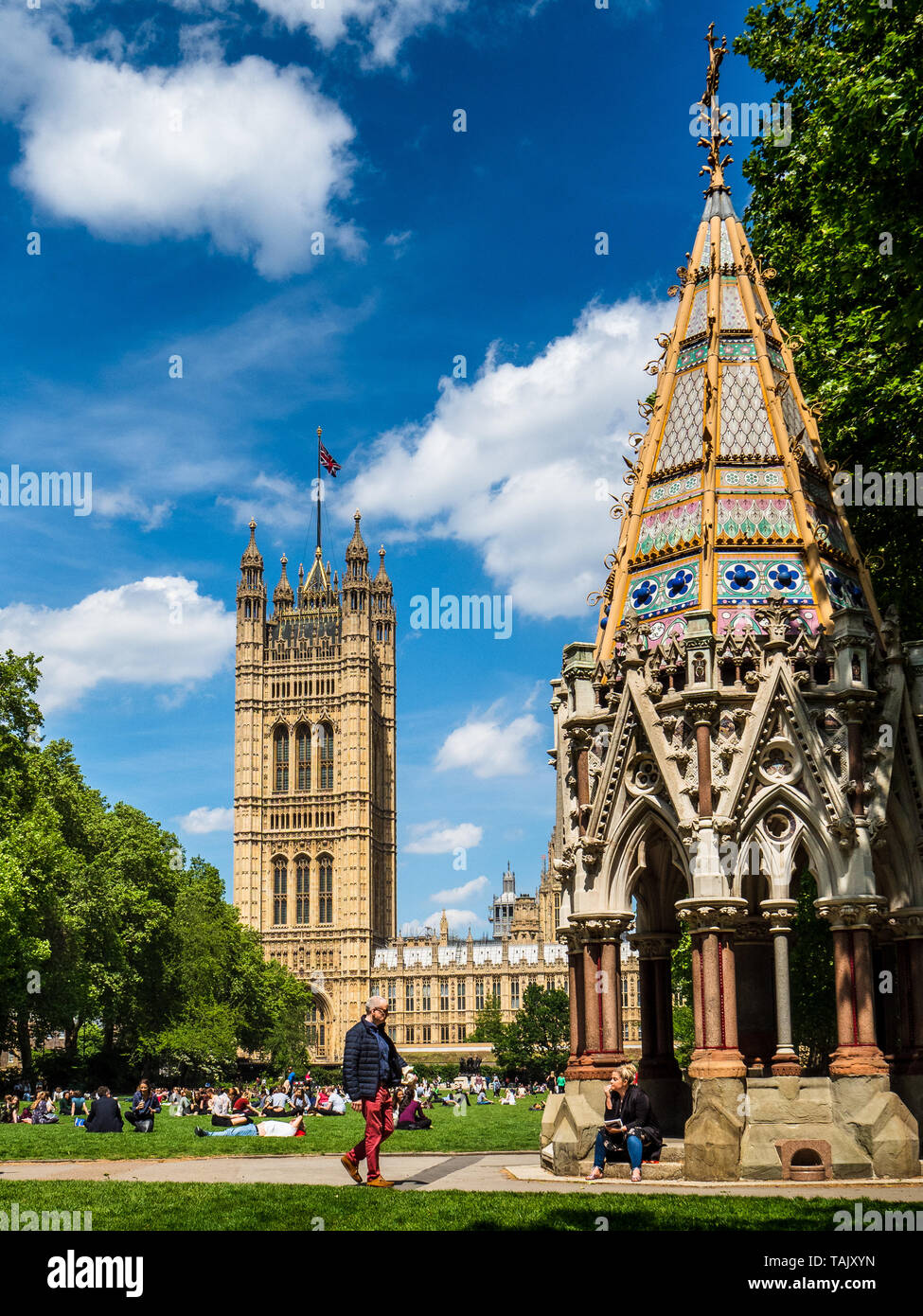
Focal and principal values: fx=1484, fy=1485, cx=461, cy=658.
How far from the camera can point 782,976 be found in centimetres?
1593

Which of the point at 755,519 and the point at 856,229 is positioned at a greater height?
the point at 856,229

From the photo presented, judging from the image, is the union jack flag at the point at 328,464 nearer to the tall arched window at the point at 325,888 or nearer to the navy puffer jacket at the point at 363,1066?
the tall arched window at the point at 325,888

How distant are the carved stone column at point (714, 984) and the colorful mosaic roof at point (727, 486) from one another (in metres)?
3.35

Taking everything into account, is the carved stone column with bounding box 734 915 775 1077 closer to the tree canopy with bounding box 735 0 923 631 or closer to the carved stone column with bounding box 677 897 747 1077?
the carved stone column with bounding box 677 897 747 1077

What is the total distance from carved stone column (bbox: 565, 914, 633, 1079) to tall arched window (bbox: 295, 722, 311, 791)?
476ft

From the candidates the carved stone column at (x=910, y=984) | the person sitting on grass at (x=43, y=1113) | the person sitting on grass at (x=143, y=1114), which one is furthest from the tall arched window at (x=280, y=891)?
the carved stone column at (x=910, y=984)

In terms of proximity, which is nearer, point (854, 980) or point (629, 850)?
point (854, 980)

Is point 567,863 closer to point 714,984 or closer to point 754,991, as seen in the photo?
point 714,984

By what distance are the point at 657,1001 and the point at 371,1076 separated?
6.61m

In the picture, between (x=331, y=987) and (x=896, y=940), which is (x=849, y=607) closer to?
(x=896, y=940)

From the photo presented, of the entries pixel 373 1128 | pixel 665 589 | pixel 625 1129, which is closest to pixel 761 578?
pixel 665 589

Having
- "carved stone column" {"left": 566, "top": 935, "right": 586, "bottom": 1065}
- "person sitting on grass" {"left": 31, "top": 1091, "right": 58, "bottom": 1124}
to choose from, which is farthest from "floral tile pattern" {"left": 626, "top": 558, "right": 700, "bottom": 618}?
"person sitting on grass" {"left": 31, "top": 1091, "right": 58, "bottom": 1124}

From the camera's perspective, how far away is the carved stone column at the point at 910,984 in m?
16.7

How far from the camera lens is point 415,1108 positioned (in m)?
31.4
